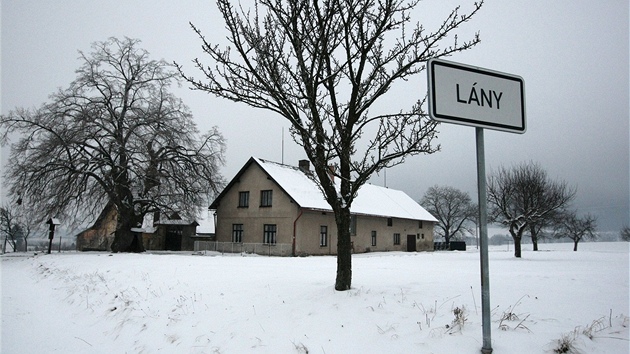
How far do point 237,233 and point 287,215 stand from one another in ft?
18.5

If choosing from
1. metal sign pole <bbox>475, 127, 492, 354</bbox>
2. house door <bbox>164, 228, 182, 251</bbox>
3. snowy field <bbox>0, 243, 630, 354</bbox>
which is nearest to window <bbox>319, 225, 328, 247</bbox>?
house door <bbox>164, 228, 182, 251</bbox>

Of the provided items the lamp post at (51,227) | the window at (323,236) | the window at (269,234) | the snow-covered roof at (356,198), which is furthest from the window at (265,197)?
the lamp post at (51,227)

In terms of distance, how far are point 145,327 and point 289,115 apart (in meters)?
4.98

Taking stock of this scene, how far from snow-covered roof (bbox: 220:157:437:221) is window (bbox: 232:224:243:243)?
15.8ft

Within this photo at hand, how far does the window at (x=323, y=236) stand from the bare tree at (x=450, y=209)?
159 feet

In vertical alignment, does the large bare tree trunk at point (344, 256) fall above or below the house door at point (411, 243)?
above

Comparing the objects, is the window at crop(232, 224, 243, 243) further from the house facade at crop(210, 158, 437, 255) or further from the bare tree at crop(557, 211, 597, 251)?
the bare tree at crop(557, 211, 597, 251)

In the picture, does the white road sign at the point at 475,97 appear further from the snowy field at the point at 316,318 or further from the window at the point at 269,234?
the window at the point at 269,234

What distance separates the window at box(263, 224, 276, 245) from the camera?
3231cm

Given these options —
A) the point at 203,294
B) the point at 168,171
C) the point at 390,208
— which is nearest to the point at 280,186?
the point at 168,171

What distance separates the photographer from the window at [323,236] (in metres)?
33.1

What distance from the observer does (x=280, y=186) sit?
3164 cm

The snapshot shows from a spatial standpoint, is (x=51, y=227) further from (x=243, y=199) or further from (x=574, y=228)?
(x=574, y=228)

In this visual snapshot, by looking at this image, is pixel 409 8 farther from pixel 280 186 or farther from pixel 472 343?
pixel 280 186
